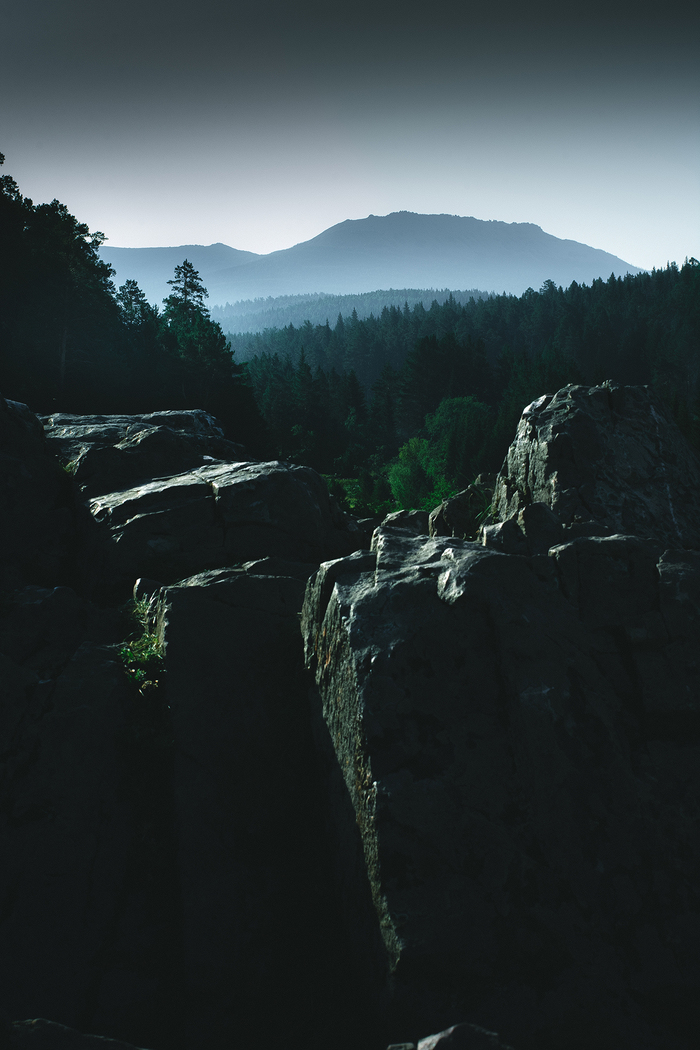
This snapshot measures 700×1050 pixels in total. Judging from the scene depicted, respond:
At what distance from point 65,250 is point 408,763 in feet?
184

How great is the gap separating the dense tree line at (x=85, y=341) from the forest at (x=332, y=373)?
137mm

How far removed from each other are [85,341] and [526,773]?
5843 cm

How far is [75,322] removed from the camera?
5225 centimetres

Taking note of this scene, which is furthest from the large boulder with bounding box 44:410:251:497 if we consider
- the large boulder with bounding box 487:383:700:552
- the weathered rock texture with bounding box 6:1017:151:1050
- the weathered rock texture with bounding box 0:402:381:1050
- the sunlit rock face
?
the weathered rock texture with bounding box 6:1017:151:1050

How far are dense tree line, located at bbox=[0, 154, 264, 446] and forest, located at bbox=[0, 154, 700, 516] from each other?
0.14m

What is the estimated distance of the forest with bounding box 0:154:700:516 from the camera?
4838 centimetres

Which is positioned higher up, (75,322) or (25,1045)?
(75,322)

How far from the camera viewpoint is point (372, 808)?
17.5 feet

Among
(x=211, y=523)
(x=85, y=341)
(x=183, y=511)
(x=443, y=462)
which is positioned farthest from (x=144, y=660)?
(x=443, y=462)

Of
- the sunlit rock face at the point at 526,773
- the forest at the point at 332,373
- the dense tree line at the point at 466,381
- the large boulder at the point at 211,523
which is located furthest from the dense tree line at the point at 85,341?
the sunlit rock face at the point at 526,773

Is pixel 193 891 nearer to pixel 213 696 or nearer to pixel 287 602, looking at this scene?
pixel 213 696

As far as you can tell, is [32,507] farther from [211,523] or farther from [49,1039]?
[49,1039]

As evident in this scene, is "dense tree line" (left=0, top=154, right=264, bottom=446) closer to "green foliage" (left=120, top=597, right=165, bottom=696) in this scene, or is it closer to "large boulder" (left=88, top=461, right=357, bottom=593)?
"large boulder" (left=88, top=461, right=357, bottom=593)

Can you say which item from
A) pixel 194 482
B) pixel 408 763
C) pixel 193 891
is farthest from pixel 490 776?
pixel 194 482
